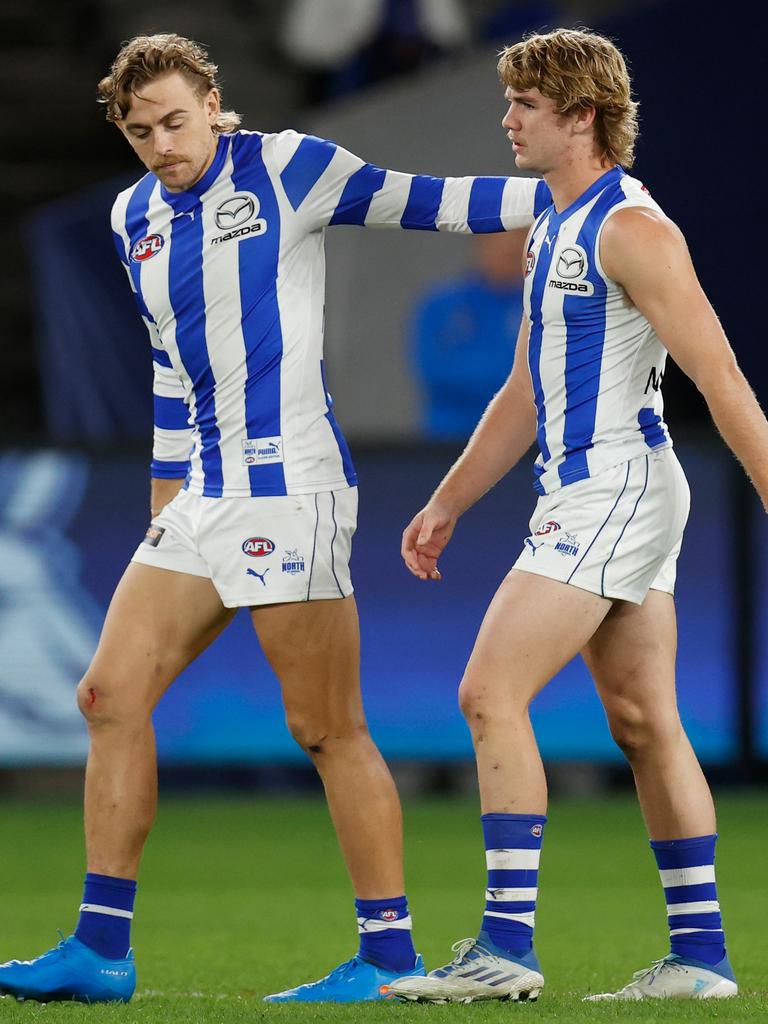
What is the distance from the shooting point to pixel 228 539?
432cm

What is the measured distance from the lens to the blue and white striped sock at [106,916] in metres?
4.27

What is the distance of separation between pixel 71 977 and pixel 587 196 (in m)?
2.00

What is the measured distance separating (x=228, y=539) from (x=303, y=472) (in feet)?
0.75

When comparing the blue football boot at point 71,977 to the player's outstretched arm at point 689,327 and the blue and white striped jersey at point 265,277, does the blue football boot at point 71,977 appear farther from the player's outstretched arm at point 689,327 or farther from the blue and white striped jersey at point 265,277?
the player's outstretched arm at point 689,327

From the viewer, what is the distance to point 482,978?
12.8 ft

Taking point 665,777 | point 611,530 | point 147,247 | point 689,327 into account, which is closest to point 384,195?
point 147,247

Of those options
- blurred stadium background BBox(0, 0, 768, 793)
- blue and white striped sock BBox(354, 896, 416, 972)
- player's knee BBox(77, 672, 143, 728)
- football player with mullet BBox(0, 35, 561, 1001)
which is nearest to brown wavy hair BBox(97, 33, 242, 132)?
football player with mullet BBox(0, 35, 561, 1001)

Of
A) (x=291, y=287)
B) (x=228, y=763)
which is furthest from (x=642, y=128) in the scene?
(x=291, y=287)

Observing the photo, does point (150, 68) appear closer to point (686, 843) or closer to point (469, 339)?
point (686, 843)

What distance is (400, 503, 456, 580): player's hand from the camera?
4355 millimetres

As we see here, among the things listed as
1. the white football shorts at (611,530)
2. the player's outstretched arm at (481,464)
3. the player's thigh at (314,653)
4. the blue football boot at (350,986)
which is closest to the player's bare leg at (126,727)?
the player's thigh at (314,653)

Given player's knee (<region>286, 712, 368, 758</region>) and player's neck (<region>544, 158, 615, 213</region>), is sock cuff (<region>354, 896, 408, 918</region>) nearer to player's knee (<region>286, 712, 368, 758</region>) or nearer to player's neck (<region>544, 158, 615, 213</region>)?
player's knee (<region>286, 712, 368, 758</region>)

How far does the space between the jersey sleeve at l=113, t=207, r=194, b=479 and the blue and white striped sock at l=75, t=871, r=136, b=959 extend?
3.22 ft

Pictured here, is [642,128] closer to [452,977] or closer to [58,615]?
[58,615]
